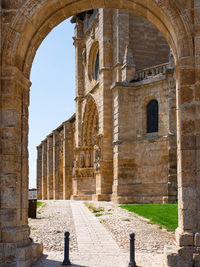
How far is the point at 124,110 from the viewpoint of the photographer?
21.7 meters

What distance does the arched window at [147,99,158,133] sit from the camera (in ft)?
69.2

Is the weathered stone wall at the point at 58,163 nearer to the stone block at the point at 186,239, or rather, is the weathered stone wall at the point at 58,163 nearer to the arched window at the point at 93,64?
the arched window at the point at 93,64

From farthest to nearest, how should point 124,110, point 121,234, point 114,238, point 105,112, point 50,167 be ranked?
point 50,167 < point 105,112 < point 124,110 < point 121,234 < point 114,238

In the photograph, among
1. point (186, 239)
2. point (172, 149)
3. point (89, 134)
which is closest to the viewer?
point (186, 239)

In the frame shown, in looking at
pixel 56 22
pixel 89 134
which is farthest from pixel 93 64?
pixel 56 22

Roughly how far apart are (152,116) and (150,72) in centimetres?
286

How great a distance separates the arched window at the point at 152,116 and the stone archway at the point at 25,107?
571 inches

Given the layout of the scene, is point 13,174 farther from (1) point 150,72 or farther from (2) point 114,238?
(1) point 150,72

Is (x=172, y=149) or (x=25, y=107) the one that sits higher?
(x=25, y=107)

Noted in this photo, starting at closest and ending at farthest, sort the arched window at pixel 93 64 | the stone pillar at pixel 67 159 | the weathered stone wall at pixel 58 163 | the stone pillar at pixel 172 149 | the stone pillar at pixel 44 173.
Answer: the stone pillar at pixel 172 149
the arched window at pixel 93 64
the stone pillar at pixel 67 159
the weathered stone wall at pixel 58 163
the stone pillar at pixel 44 173

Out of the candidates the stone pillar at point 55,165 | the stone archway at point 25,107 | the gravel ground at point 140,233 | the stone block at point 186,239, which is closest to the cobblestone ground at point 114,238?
the gravel ground at point 140,233

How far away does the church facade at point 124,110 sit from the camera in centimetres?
2002

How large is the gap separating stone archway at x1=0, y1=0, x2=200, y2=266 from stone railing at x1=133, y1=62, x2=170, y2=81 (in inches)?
559

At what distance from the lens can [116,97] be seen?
72.0 feet
